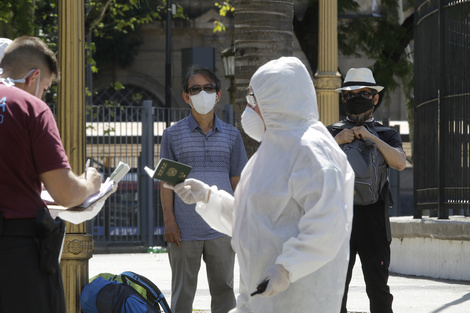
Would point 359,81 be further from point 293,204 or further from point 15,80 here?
point 15,80

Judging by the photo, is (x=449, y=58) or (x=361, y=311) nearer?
(x=361, y=311)

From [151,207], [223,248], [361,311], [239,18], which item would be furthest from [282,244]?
[151,207]

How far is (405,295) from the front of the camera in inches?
344

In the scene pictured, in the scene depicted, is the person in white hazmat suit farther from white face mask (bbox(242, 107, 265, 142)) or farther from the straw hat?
the straw hat

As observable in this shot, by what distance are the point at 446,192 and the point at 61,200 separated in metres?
6.88

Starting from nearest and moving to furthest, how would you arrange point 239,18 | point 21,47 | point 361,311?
point 21,47
point 361,311
point 239,18

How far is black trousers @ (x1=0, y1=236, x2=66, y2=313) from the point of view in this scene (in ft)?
12.4

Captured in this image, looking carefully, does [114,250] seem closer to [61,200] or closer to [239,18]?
[239,18]

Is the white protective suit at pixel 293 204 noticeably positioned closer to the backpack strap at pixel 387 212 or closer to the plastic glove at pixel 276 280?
the plastic glove at pixel 276 280

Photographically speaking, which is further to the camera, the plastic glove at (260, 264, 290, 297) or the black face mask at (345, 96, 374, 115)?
the black face mask at (345, 96, 374, 115)

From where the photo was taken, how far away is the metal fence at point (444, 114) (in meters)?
9.89

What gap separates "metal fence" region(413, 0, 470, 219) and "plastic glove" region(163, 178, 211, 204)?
6133 millimetres

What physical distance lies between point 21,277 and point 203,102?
8.68 ft

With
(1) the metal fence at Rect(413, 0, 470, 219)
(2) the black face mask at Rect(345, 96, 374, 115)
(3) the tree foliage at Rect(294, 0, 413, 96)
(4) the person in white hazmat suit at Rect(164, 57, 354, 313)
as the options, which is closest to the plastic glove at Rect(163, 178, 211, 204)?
(4) the person in white hazmat suit at Rect(164, 57, 354, 313)
